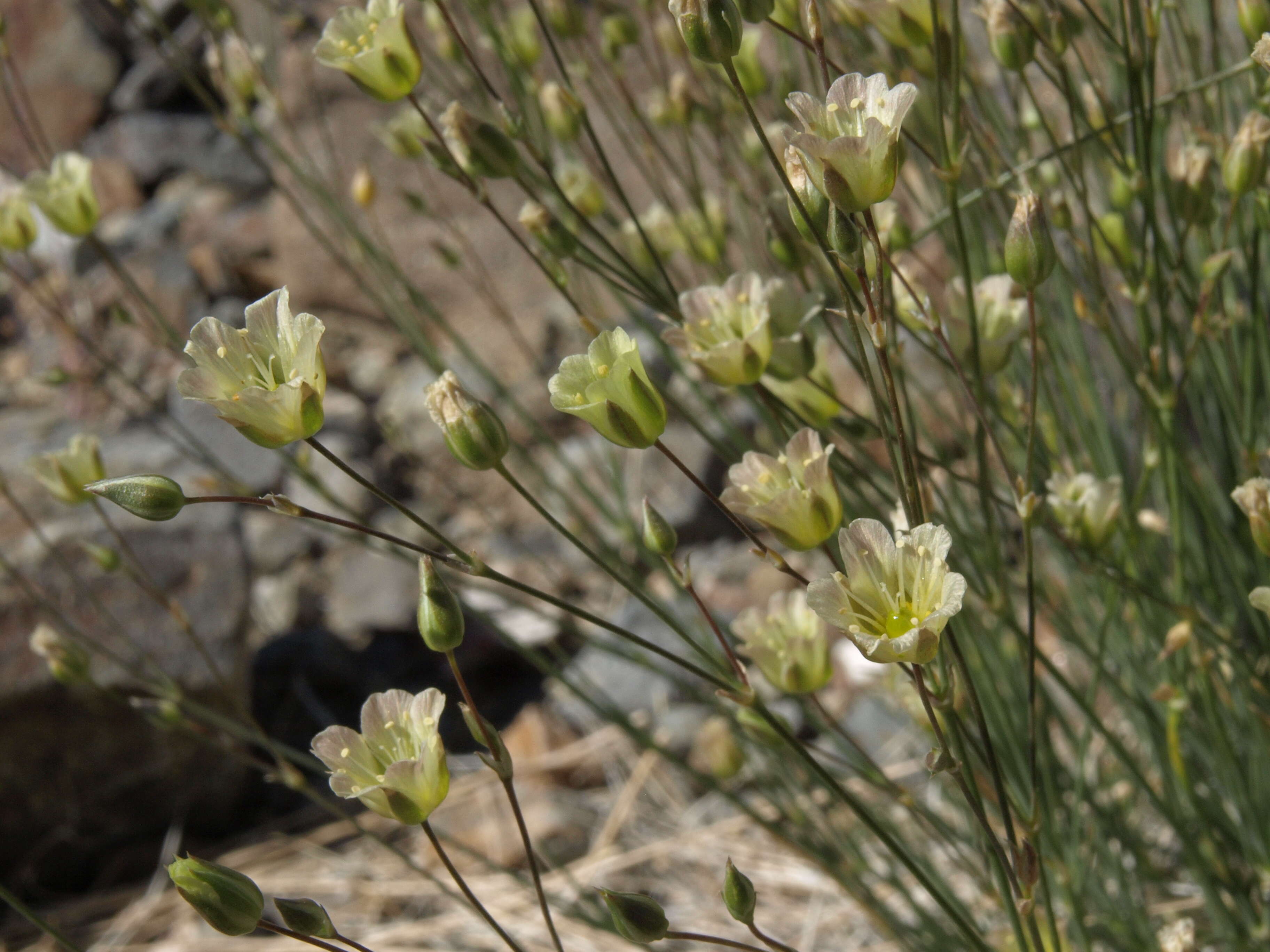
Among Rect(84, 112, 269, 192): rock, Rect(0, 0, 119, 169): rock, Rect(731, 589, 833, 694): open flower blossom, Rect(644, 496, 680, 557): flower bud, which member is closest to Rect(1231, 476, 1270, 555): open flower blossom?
Rect(731, 589, 833, 694): open flower blossom

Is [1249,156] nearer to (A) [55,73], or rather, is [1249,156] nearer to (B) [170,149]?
(B) [170,149]

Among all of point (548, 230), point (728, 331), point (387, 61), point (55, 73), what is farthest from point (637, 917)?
point (55, 73)

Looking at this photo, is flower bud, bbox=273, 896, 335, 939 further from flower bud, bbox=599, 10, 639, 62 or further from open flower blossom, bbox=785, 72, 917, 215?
flower bud, bbox=599, 10, 639, 62

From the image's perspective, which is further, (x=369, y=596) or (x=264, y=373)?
(x=369, y=596)

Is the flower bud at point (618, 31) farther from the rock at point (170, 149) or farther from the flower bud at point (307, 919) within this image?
the rock at point (170, 149)

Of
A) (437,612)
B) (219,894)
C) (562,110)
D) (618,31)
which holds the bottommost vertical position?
(219,894)
